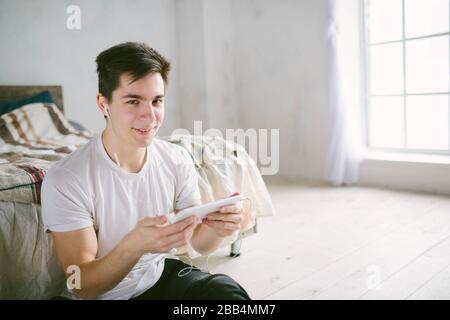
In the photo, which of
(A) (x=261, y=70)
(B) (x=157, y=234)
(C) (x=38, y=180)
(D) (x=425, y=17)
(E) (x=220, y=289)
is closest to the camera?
(B) (x=157, y=234)

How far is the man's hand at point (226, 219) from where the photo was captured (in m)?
1.09

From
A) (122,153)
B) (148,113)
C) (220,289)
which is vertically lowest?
(220,289)

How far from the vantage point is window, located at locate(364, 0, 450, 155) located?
11.2 feet

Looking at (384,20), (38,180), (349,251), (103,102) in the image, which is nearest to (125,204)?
(103,102)

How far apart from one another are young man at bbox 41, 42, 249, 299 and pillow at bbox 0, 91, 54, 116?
2.43 m

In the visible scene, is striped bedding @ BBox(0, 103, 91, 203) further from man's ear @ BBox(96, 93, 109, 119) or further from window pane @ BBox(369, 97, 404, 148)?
window pane @ BBox(369, 97, 404, 148)

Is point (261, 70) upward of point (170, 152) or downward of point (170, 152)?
upward

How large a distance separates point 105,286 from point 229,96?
3923mm

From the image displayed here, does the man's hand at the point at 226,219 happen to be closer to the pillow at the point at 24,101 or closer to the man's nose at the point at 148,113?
the man's nose at the point at 148,113

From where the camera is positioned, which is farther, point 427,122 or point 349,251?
point 427,122

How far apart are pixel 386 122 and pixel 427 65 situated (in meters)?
0.61

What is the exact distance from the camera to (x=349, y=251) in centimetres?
219

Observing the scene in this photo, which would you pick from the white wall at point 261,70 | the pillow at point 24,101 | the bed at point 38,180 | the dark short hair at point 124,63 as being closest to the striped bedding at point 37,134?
the bed at point 38,180

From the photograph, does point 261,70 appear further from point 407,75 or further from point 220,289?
point 220,289
